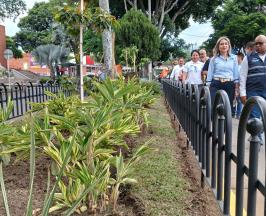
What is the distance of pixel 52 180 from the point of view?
4121 mm

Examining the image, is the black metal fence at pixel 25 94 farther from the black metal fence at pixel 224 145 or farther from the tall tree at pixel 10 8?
the tall tree at pixel 10 8

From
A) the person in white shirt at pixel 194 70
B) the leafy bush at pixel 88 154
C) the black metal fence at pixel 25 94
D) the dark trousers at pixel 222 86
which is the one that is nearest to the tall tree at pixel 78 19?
the black metal fence at pixel 25 94

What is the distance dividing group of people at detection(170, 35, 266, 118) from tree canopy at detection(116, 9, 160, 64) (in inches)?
686

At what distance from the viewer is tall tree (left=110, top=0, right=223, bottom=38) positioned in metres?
33.2

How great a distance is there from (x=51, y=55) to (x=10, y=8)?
706cm

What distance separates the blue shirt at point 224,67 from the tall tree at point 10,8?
1548 inches

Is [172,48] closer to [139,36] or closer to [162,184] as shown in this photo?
[139,36]

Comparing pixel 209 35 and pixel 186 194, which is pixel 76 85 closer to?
pixel 186 194

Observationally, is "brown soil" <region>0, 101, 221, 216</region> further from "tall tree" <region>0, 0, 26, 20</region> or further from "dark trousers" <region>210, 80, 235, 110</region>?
"tall tree" <region>0, 0, 26, 20</region>

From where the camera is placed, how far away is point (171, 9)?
34750mm

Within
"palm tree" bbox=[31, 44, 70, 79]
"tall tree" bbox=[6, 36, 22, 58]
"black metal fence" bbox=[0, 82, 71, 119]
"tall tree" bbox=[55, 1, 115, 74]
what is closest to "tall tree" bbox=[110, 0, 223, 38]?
"palm tree" bbox=[31, 44, 70, 79]

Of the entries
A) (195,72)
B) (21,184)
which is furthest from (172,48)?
(21,184)

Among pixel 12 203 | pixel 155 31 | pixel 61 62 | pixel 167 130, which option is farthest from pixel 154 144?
pixel 61 62

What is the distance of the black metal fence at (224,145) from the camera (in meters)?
2.36
